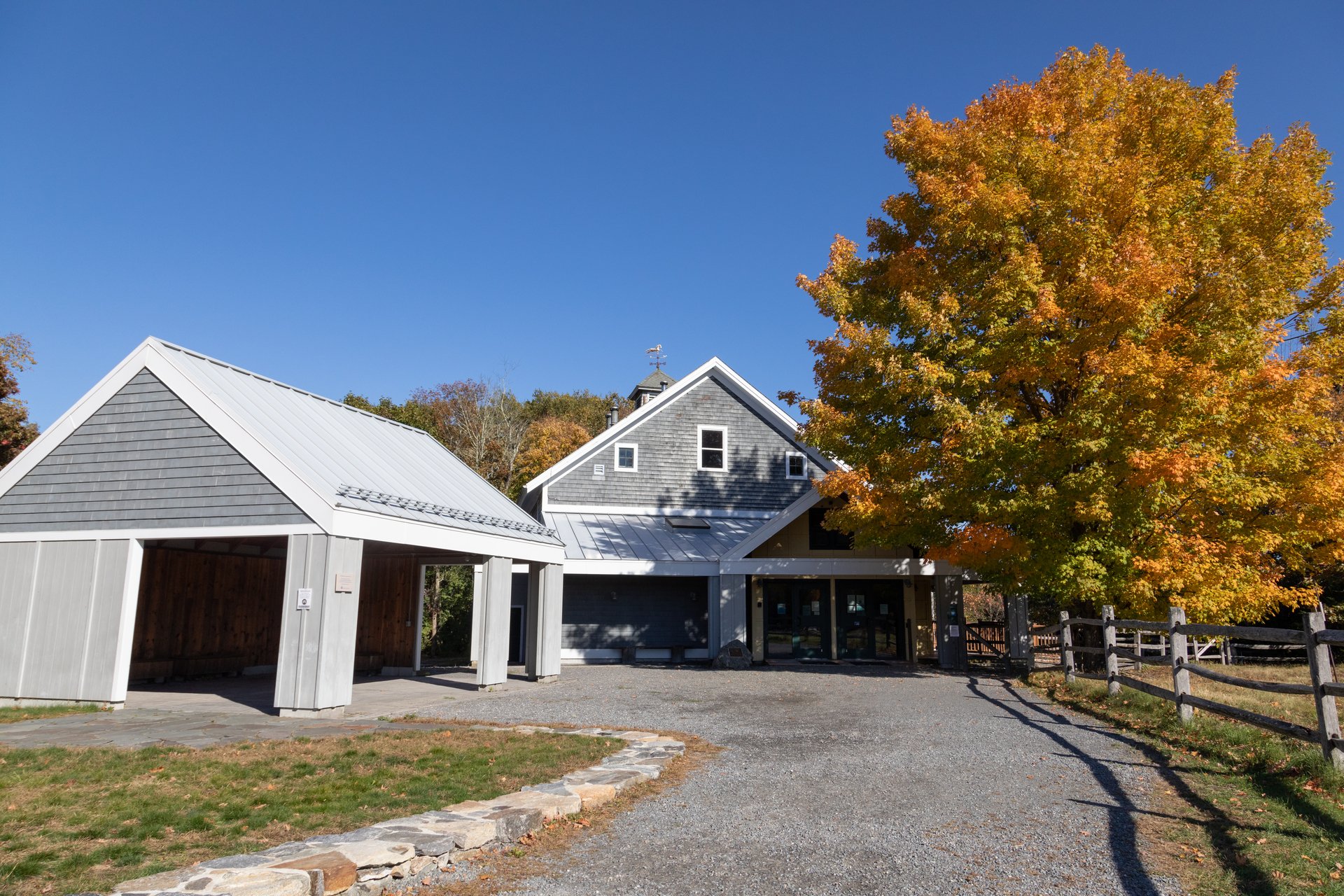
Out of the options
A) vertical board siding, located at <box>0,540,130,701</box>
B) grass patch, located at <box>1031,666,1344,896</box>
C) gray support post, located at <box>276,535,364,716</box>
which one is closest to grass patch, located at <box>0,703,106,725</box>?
vertical board siding, located at <box>0,540,130,701</box>

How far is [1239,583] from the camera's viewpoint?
44.9 feet

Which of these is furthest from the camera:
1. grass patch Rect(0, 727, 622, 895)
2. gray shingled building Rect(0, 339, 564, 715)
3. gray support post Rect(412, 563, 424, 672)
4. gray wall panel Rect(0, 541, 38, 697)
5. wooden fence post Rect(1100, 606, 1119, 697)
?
gray support post Rect(412, 563, 424, 672)

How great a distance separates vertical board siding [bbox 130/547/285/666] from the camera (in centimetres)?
1570

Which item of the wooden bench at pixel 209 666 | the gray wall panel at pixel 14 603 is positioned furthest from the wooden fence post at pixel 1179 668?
the wooden bench at pixel 209 666

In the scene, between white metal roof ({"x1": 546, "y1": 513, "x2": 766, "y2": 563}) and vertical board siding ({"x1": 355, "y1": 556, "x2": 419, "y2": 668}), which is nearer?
vertical board siding ({"x1": 355, "y1": 556, "x2": 419, "y2": 668})

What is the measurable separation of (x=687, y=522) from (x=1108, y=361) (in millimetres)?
12905

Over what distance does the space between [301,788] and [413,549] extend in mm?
10241

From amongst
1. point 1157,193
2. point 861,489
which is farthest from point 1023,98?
point 861,489

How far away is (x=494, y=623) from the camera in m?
15.0

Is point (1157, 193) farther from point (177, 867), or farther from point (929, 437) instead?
point (177, 867)

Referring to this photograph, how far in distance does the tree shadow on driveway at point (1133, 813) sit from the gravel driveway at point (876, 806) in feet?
0.08

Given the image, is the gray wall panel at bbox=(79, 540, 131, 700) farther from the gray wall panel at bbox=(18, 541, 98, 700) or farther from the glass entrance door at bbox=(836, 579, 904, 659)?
the glass entrance door at bbox=(836, 579, 904, 659)

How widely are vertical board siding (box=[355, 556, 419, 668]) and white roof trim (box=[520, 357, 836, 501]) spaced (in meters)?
5.79

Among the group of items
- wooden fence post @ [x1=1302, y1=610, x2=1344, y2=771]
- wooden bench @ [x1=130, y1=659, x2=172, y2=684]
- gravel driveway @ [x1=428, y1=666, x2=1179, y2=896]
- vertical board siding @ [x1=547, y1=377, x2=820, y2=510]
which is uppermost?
vertical board siding @ [x1=547, y1=377, x2=820, y2=510]
